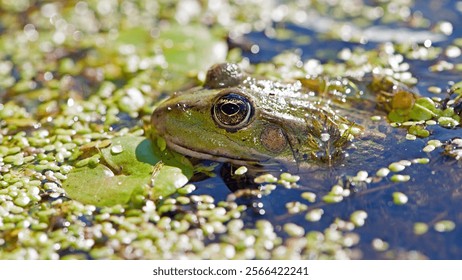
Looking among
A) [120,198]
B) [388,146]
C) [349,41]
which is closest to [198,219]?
[120,198]

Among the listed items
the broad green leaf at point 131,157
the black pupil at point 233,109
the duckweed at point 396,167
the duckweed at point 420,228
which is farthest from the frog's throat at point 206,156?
the duckweed at point 420,228

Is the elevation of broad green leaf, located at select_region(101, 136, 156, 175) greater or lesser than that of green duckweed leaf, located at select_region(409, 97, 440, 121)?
lesser

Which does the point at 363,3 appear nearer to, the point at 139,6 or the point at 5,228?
the point at 139,6

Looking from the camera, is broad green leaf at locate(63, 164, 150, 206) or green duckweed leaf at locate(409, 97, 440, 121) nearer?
broad green leaf at locate(63, 164, 150, 206)

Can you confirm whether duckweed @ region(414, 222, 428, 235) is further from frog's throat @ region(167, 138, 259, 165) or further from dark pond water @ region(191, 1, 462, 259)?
frog's throat @ region(167, 138, 259, 165)

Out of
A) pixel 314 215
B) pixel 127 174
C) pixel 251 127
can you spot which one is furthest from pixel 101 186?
pixel 314 215

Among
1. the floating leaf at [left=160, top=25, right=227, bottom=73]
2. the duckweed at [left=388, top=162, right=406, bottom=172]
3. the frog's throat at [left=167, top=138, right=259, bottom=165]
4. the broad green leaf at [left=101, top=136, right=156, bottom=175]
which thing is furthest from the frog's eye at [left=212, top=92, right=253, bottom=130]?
the floating leaf at [left=160, top=25, right=227, bottom=73]

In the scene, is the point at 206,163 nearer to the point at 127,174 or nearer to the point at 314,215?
the point at 127,174

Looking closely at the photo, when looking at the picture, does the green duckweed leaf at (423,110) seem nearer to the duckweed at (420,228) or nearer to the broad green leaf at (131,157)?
the duckweed at (420,228)
